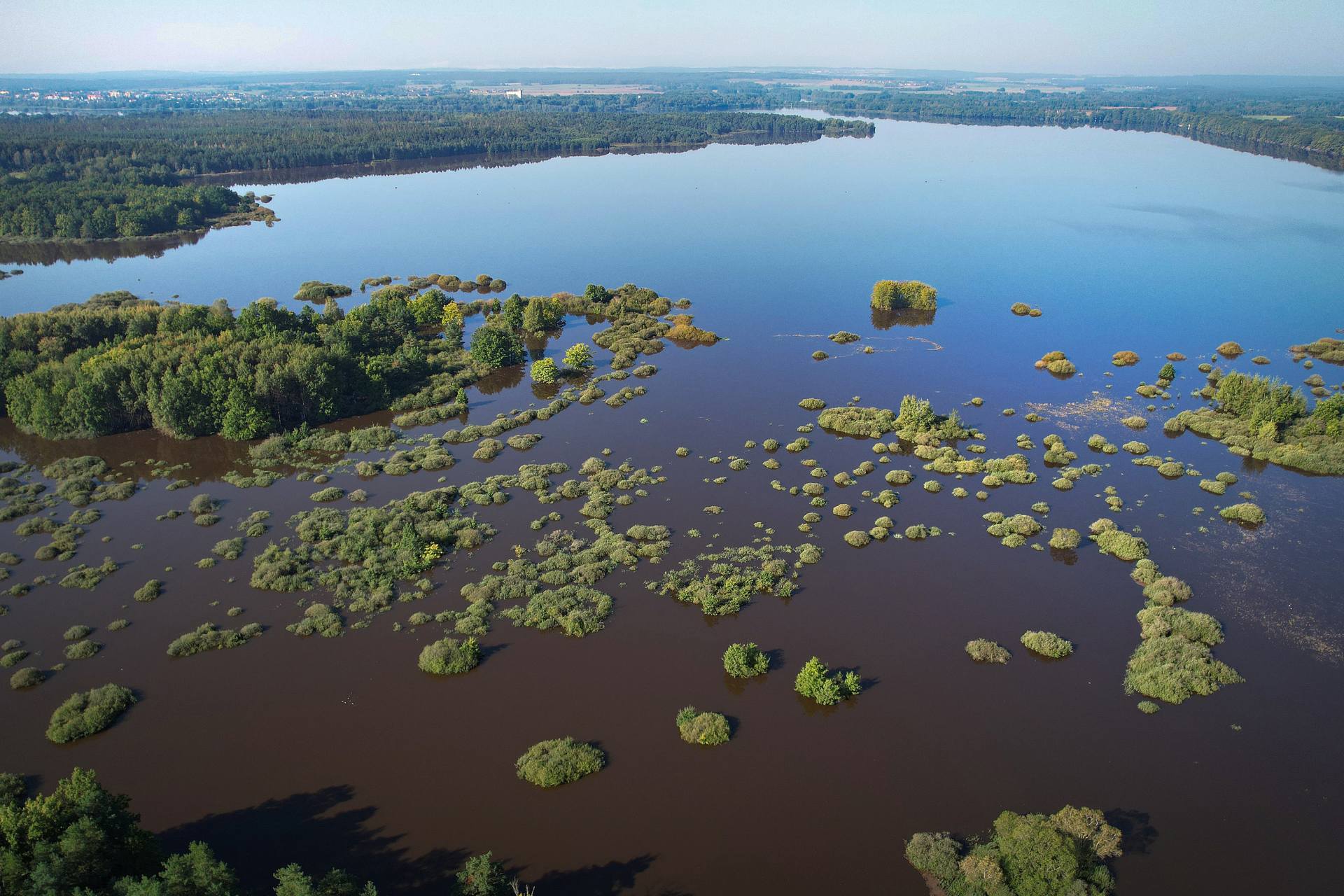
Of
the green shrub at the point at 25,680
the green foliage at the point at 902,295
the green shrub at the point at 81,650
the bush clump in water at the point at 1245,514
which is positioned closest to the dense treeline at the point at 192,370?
the green shrub at the point at 81,650

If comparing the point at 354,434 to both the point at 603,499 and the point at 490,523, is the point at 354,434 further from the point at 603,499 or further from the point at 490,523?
the point at 603,499

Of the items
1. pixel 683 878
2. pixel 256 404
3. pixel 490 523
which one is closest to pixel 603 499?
pixel 490 523

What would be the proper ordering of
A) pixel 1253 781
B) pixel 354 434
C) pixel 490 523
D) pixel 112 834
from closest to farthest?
1. pixel 112 834
2. pixel 1253 781
3. pixel 490 523
4. pixel 354 434

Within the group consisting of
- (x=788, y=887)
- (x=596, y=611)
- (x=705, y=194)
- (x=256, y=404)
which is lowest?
(x=788, y=887)

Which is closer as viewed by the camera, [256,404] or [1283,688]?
[1283,688]

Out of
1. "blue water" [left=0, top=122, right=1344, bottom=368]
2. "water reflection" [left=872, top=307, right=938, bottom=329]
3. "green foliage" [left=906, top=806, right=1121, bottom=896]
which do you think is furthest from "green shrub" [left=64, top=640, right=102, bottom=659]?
"water reflection" [left=872, top=307, right=938, bottom=329]

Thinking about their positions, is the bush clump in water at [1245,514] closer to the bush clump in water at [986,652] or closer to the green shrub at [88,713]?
the bush clump in water at [986,652]
